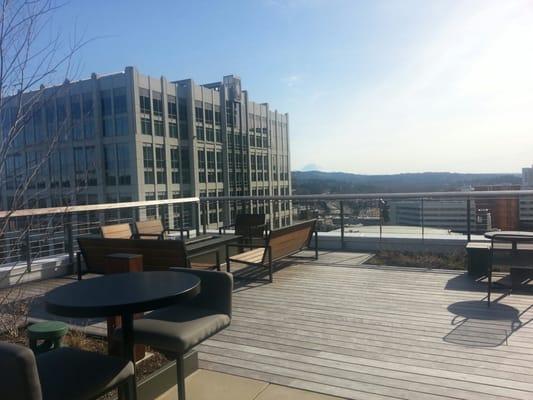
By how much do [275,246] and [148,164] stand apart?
1857 inches

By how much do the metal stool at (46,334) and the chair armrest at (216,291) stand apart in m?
0.90

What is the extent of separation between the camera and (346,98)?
37.8ft

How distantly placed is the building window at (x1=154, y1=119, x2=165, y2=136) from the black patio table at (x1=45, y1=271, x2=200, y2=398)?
51.8 m

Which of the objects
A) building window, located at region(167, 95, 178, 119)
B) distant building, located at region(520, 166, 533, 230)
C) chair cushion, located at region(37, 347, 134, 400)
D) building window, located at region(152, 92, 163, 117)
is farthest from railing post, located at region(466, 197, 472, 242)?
building window, located at region(167, 95, 178, 119)

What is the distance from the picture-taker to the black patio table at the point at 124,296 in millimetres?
1783

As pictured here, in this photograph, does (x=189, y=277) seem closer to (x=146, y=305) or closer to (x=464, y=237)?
(x=146, y=305)

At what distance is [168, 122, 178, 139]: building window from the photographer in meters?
54.1

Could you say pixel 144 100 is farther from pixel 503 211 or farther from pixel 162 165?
pixel 503 211

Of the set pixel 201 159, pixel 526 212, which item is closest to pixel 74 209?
pixel 526 212

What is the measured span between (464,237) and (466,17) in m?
3.39

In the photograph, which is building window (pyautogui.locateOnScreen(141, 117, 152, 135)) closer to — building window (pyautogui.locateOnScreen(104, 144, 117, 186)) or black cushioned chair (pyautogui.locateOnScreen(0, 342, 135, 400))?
building window (pyautogui.locateOnScreen(104, 144, 117, 186))

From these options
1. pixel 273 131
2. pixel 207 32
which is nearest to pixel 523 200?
pixel 207 32

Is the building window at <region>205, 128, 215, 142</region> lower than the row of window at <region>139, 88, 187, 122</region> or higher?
lower

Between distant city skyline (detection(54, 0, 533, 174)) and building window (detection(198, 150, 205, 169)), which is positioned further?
building window (detection(198, 150, 205, 169))
